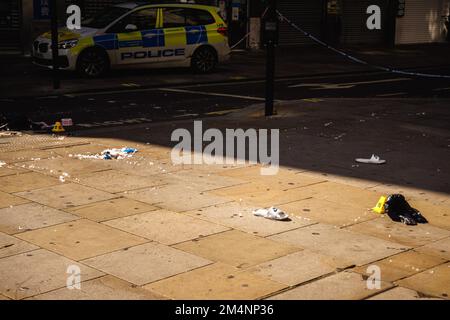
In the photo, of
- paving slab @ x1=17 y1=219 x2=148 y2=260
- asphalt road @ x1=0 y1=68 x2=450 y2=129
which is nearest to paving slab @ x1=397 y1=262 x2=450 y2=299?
paving slab @ x1=17 y1=219 x2=148 y2=260

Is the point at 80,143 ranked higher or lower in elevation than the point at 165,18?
lower

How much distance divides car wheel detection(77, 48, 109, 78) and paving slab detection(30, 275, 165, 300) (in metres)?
13.5

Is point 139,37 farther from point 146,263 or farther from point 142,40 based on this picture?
point 146,263

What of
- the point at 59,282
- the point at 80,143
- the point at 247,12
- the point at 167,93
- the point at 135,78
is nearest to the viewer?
the point at 59,282

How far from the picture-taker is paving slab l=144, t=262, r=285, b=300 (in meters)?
5.43

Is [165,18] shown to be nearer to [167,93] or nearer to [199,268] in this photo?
[167,93]

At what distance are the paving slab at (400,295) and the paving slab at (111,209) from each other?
2.93 m

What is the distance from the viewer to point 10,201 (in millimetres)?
7879

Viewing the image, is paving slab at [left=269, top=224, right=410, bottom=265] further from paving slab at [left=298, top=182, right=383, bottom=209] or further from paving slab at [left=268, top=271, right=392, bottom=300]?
paving slab at [left=298, top=182, right=383, bottom=209]

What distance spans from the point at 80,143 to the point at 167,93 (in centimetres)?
616

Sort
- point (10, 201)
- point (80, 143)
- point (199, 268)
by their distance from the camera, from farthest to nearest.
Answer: point (80, 143) → point (10, 201) → point (199, 268)

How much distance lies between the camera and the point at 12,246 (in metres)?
6.46

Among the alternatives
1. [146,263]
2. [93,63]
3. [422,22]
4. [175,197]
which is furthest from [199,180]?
[422,22]
